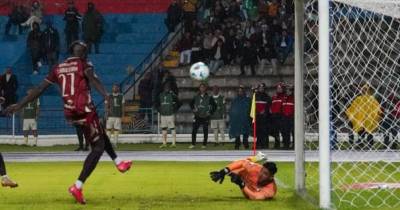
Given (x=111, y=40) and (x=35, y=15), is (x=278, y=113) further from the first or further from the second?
(x=35, y=15)

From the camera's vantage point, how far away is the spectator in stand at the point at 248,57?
32156 mm

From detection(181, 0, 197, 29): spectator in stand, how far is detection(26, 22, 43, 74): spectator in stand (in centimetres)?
586

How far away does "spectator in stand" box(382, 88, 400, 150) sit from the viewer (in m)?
18.4

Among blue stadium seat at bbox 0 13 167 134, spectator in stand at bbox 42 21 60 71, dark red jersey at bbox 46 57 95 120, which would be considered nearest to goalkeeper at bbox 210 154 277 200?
dark red jersey at bbox 46 57 95 120

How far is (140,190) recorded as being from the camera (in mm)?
13664

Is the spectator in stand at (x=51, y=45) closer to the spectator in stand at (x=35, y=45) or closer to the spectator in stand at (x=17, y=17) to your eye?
the spectator in stand at (x=35, y=45)

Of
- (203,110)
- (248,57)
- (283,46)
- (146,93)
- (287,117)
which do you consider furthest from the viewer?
(283,46)

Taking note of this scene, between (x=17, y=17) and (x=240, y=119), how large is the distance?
1407 cm

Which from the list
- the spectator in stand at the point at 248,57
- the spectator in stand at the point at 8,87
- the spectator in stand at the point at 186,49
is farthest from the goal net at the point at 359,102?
the spectator in stand at the point at 8,87

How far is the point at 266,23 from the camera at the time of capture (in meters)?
33.8

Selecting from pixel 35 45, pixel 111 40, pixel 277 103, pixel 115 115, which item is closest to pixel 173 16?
pixel 111 40

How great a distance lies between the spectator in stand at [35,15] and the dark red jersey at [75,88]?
2520 cm

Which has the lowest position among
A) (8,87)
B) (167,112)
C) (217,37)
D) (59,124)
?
(59,124)

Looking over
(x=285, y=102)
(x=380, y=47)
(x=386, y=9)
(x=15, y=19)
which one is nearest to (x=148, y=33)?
(x=15, y=19)
